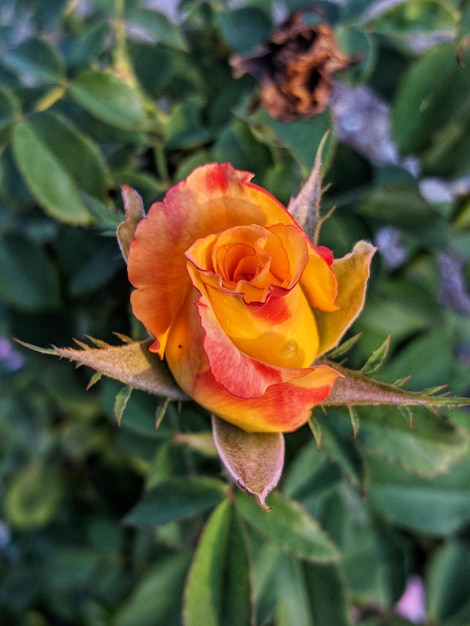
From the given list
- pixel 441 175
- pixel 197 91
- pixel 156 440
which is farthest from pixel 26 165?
pixel 441 175

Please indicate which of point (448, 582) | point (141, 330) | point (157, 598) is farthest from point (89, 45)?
point (448, 582)

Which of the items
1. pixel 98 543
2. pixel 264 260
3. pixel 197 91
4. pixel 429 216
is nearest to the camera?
pixel 264 260

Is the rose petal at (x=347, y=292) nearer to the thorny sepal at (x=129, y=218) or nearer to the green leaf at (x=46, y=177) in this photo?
the thorny sepal at (x=129, y=218)

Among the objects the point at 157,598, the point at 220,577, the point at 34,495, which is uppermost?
the point at 220,577

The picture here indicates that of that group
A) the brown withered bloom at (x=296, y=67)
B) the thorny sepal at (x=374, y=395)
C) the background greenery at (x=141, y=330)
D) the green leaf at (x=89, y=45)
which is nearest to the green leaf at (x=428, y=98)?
the background greenery at (x=141, y=330)

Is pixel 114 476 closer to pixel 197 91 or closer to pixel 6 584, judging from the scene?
pixel 6 584

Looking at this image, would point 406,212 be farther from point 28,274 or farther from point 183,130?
point 28,274
